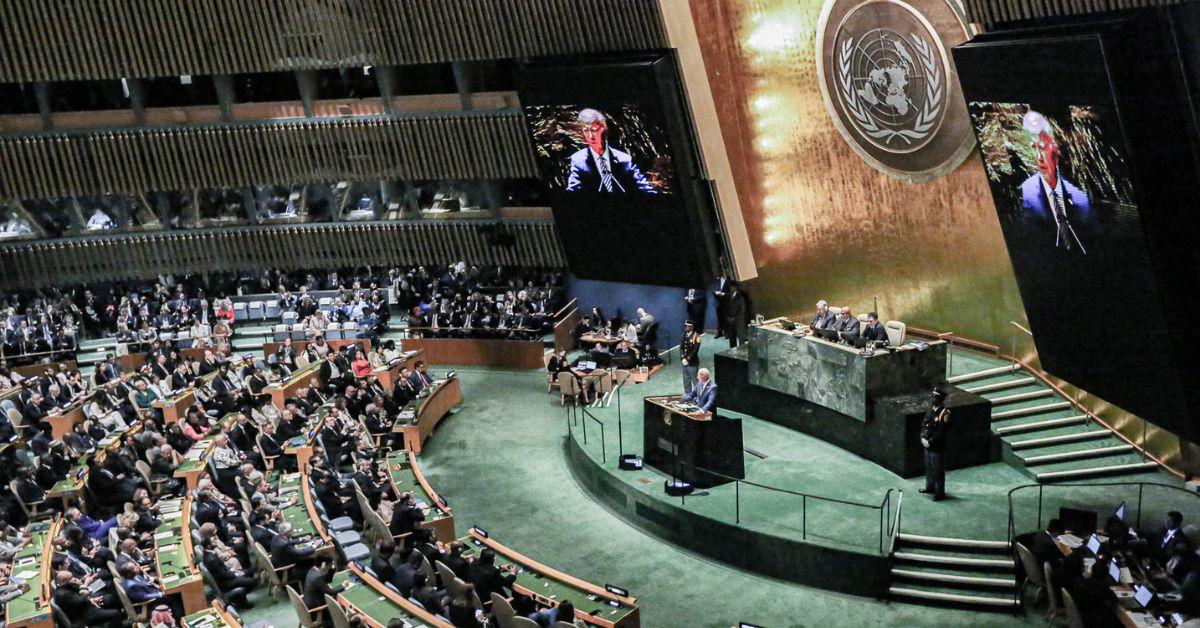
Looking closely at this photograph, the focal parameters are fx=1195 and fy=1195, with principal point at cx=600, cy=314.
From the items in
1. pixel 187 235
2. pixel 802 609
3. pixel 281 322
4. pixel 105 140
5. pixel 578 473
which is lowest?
pixel 802 609

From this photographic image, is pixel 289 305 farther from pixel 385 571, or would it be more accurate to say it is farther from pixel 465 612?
pixel 465 612

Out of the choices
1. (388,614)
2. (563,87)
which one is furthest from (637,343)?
(388,614)

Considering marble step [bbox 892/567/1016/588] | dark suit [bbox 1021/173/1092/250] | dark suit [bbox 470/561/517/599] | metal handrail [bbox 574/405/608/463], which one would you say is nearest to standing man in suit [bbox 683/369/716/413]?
metal handrail [bbox 574/405/608/463]

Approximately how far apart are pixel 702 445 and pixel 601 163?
5.43m

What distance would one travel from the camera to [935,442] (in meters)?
13.8

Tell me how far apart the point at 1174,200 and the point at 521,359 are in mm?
14108

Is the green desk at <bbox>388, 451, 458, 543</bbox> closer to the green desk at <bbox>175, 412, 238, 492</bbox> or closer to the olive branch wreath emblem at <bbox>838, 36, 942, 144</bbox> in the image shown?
the green desk at <bbox>175, 412, 238, 492</bbox>

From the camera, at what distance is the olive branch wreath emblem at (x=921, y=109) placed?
15312 mm

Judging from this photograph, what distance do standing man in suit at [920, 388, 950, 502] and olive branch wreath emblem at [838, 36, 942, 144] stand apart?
3969mm

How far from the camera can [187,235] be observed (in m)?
25.4

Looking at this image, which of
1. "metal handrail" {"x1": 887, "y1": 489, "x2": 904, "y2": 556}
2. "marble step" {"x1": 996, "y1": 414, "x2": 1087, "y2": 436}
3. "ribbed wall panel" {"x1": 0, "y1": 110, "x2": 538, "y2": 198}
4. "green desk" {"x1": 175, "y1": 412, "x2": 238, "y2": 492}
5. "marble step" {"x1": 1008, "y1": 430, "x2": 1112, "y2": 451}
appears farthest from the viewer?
"ribbed wall panel" {"x1": 0, "y1": 110, "x2": 538, "y2": 198}

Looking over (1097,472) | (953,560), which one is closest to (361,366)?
(953,560)

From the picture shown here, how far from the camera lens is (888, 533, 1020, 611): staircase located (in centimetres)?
1242

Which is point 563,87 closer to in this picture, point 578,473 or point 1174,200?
point 578,473
